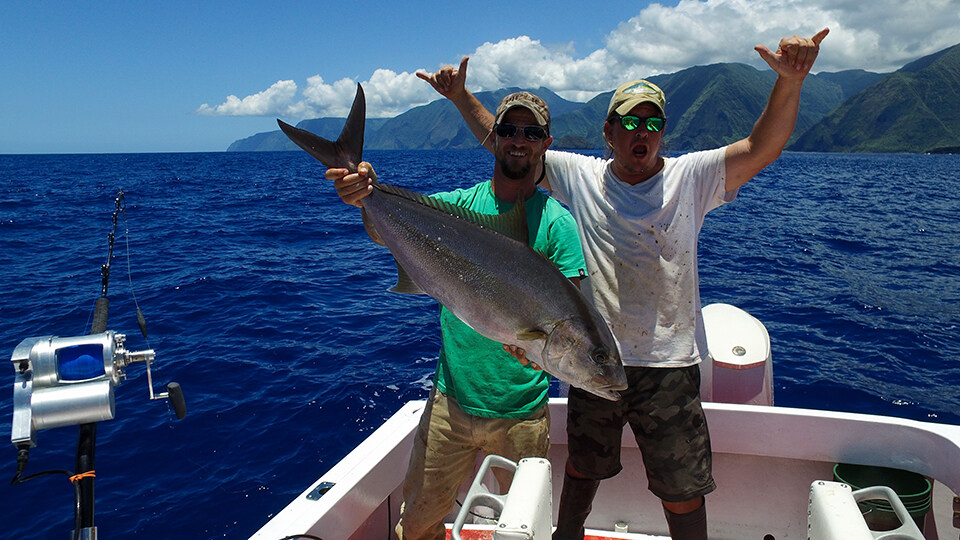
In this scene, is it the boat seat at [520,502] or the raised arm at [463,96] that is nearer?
the boat seat at [520,502]

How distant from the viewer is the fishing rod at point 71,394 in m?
2.23

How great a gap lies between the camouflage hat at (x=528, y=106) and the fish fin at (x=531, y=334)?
110 centimetres

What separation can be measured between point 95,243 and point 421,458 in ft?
60.1

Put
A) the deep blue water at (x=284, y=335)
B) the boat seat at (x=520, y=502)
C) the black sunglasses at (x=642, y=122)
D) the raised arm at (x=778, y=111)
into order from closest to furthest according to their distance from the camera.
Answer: the boat seat at (x=520, y=502) → the raised arm at (x=778, y=111) → the black sunglasses at (x=642, y=122) → the deep blue water at (x=284, y=335)

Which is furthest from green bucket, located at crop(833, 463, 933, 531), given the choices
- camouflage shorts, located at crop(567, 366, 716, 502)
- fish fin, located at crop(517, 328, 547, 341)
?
fish fin, located at crop(517, 328, 547, 341)

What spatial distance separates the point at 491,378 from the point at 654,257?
3.42 ft

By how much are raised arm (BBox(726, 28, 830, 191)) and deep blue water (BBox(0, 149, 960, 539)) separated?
16.5ft

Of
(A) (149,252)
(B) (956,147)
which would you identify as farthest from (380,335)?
(B) (956,147)

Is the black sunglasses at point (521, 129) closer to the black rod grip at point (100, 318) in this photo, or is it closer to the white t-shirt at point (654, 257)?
the white t-shirt at point (654, 257)

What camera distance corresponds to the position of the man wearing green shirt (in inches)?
117

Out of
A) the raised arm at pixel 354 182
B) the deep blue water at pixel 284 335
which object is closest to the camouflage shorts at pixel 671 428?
the raised arm at pixel 354 182

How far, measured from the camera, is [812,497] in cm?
258

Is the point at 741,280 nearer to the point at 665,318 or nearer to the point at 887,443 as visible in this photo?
the point at 887,443

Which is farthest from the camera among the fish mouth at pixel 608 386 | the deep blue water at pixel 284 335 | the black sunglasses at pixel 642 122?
the deep blue water at pixel 284 335
